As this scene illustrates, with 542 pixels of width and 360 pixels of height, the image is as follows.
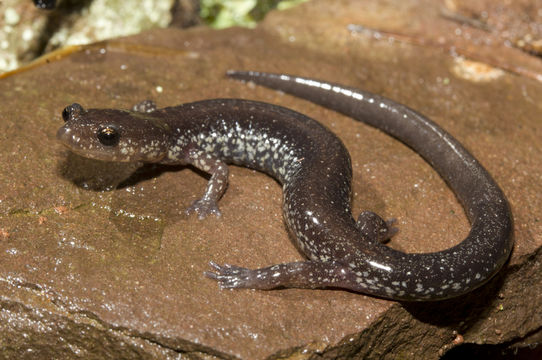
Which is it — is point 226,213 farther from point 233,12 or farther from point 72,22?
point 233,12

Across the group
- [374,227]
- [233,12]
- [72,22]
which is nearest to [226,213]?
[374,227]

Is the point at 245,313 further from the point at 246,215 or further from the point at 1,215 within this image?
the point at 1,215

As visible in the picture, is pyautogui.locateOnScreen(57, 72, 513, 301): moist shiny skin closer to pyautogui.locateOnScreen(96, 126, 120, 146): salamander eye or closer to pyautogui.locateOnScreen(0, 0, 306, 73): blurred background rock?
pyautogui.locateOnScreen(96, 126, 120, 146): salamander eye

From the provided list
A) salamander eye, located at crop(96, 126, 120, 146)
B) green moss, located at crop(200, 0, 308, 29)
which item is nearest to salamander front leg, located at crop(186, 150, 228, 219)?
salamander eye, located at crop(96, 126, 120, 146)

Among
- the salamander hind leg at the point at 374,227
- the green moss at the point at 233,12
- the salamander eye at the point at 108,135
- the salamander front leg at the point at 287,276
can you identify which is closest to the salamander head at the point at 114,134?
the salamander eye at the point at 108,135

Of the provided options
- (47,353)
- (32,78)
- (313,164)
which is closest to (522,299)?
(313,164)

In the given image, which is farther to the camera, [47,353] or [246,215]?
[246,215]
